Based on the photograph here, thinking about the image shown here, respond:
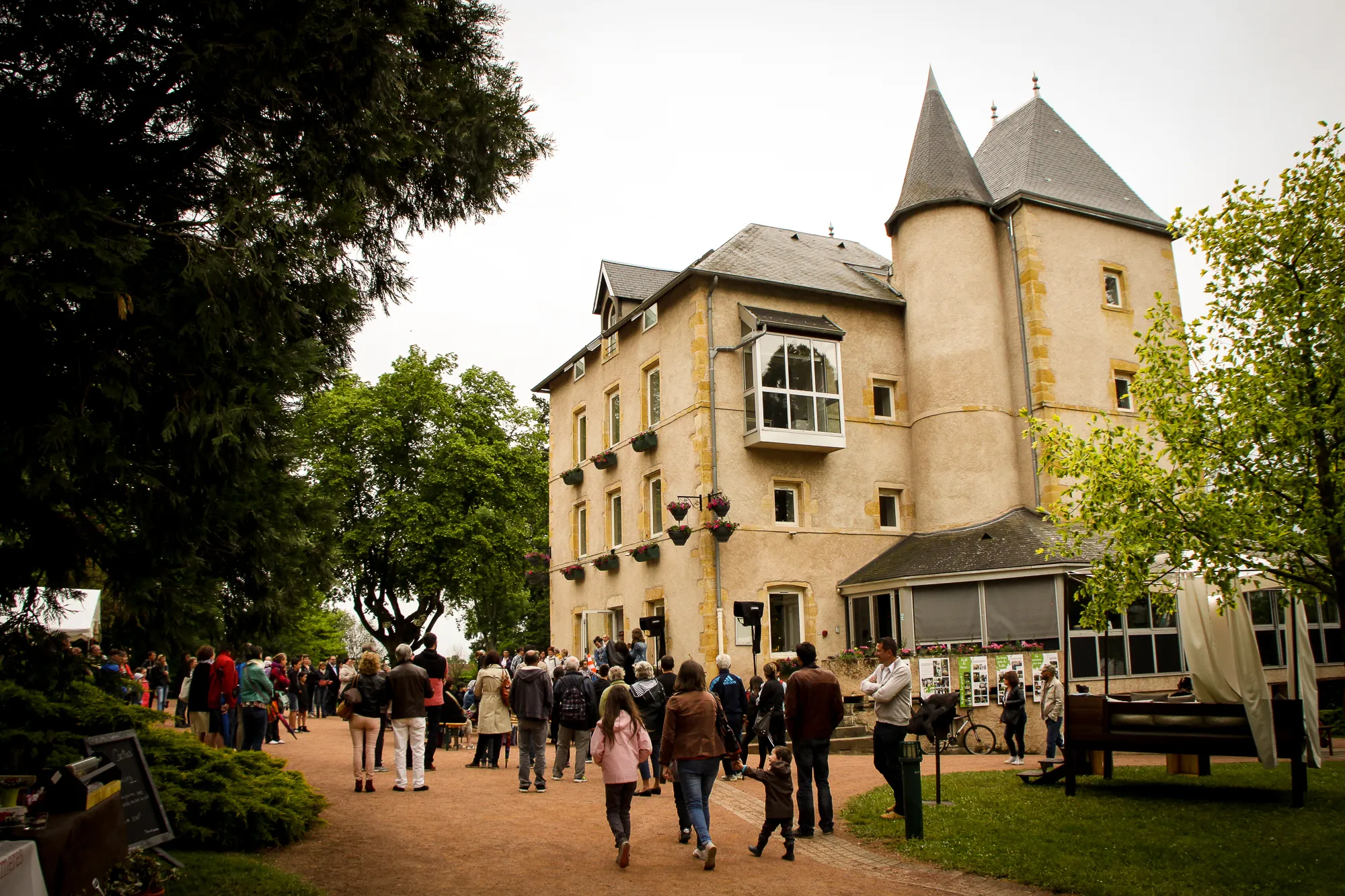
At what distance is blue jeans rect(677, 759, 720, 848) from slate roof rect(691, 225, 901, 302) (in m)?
17.8

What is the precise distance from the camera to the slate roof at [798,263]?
26.6 metres

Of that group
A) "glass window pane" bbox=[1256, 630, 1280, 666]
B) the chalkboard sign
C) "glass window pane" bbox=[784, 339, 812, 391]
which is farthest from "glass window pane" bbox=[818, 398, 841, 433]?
the chalkboard sign

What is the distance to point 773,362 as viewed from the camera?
2525 centimetres

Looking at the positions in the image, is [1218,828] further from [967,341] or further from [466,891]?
[967,341]

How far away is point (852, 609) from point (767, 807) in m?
16.8

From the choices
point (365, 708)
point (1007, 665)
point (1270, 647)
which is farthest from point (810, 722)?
point (1270, 647)

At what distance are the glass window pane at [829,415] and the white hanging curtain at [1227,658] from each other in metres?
12.7

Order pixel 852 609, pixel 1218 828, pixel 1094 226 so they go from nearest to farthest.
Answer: pixel 1218 828, pixel 852 609, pixel 1094 226

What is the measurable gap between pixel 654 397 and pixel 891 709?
1804 cm

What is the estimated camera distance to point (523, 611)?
51031 millimetres

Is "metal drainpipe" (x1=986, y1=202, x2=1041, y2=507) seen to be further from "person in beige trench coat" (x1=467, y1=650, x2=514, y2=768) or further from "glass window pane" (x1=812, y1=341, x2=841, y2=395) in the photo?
"person in beige trench coat" (x1=467, y1=650, x2=514, y2=768)

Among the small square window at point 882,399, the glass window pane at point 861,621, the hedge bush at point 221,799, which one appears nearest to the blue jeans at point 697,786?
the hedge bush at point 221,799

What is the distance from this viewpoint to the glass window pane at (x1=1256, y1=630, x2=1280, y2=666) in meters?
23.0

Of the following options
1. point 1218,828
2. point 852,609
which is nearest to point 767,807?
point 1218,828
